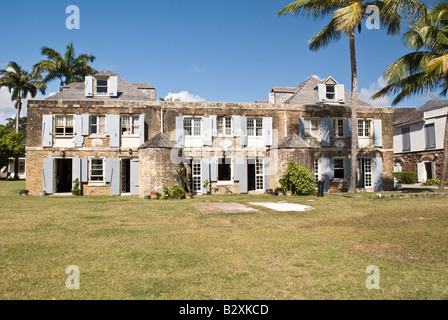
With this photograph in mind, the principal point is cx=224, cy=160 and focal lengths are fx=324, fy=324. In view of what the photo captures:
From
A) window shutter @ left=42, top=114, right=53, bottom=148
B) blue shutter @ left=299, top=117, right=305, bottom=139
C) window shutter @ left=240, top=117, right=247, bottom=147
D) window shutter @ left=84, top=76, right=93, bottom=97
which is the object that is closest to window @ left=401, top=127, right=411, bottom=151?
blue shutter @ left=299, top=117, right=305, bottom=139

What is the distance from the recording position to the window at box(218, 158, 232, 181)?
20578 millimetres

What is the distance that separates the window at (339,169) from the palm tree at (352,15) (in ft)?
8.79

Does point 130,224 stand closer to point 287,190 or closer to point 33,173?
point 287,190

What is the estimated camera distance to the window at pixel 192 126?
20.2 meters

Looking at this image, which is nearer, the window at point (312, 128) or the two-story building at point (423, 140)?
the window at point (312, 128)

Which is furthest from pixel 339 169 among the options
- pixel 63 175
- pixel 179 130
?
pixel 63 175

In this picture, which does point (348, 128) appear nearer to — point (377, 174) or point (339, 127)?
point (339, 127)

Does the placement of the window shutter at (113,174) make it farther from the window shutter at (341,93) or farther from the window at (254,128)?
the window shutter at (341,93)

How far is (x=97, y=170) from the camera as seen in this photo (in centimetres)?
1977

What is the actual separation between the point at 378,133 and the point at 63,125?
2044 cm

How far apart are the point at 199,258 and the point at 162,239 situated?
5.67ft

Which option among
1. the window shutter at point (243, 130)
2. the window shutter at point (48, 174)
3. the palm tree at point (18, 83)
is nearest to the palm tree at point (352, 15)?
the window shutter at point (243, 130)

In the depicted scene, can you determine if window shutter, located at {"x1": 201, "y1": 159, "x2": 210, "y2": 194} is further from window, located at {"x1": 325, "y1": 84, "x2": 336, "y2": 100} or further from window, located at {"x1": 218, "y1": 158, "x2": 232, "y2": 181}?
window, located at {"x1": 325, "y1": 84, "x2": 336, "y2": 100}

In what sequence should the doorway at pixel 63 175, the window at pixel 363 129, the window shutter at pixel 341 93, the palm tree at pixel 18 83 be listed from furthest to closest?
the palm tree at pixel 18 83 → the doorway at pixel 63 175 → the window shutter at pixel 341 93 → the window at pixel 363 129
